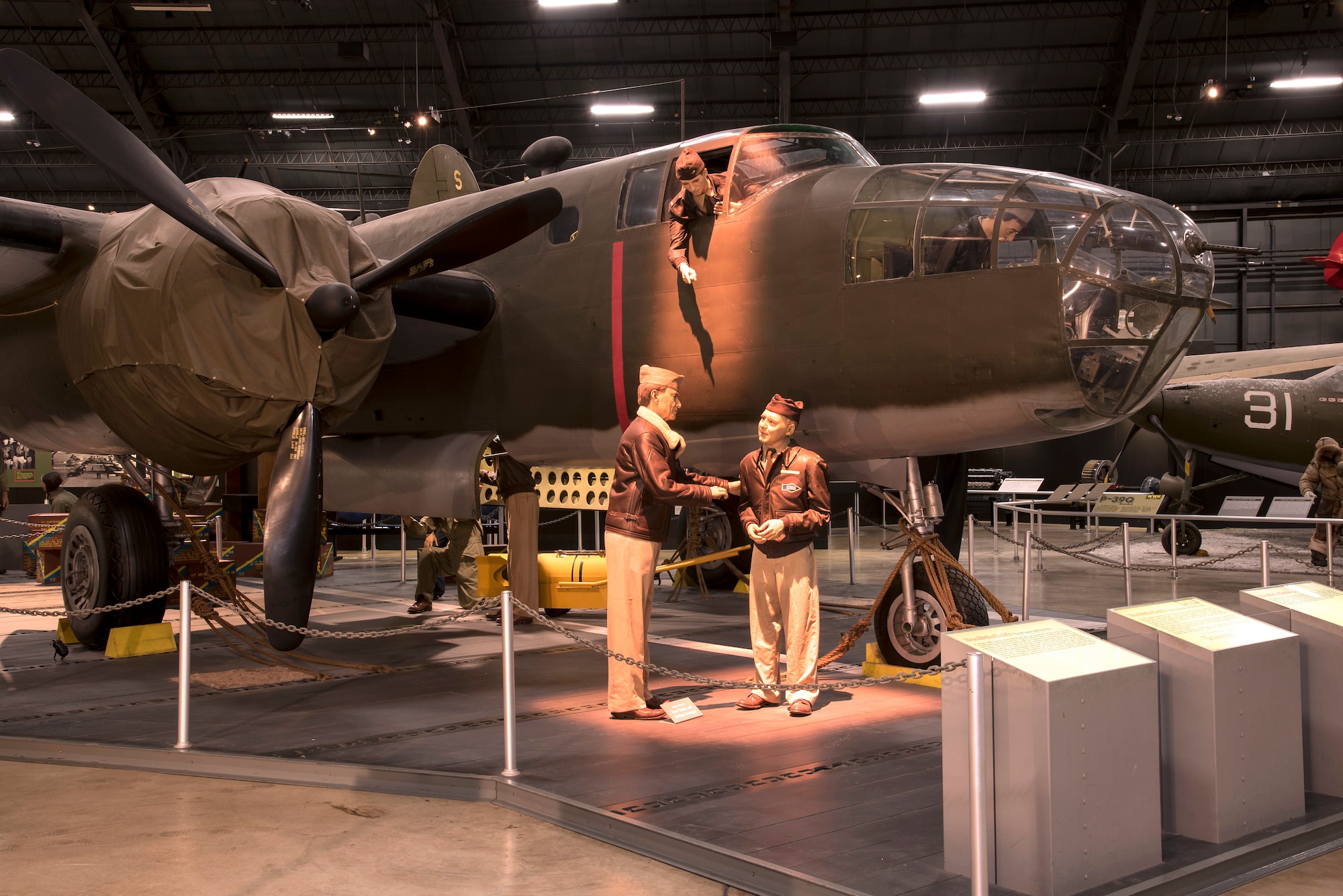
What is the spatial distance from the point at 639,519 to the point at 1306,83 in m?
26.0

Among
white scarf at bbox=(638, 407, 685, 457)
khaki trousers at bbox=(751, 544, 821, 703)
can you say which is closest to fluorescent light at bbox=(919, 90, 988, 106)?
white scarf at bbox=(638, 407, 685, 457)

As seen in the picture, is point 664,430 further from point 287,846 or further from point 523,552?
point 523,552

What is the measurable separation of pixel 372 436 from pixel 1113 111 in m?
24.9

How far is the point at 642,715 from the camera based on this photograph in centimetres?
639

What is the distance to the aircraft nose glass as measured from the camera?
602cm

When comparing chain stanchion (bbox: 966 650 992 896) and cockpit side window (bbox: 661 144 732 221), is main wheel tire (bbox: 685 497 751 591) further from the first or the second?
chain stanchion (bbox: 966 650 992 896)

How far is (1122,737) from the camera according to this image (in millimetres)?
3975

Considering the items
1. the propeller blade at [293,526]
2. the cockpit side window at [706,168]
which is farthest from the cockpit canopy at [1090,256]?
the propeller blade at [293,526]

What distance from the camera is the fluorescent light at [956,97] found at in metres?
26.7

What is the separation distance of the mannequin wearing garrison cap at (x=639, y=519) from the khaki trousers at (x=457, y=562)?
5976 mm

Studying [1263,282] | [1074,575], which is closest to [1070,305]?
[1074,575]

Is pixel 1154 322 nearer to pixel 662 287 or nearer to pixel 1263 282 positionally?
pixel 662 287

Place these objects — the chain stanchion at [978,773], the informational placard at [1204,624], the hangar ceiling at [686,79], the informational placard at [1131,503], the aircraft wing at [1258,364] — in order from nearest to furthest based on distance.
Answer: the chain stanchion at [978,773], the informational placard at [1204,624], the informational placard at [1131,503], the aircraft wing at [1258,364], the hangar ceiling at [686,79]

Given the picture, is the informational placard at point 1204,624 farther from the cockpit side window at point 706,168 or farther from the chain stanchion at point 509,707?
the cockpit side window at point 706,168
